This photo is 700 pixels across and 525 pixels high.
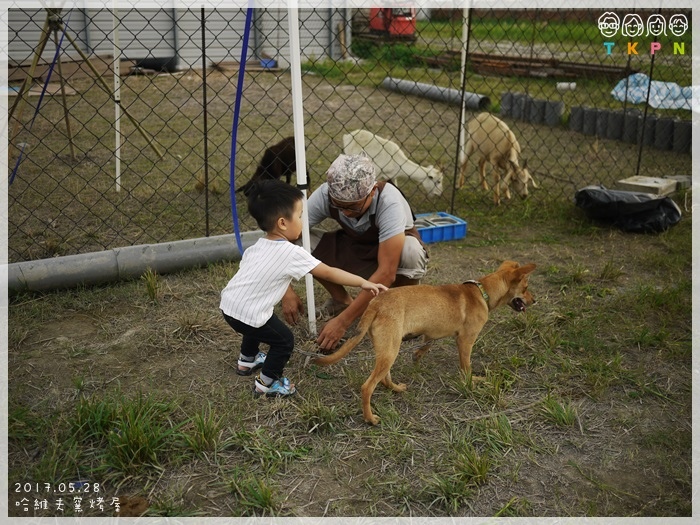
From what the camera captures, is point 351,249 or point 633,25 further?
point 633,25

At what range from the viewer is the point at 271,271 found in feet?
9.59

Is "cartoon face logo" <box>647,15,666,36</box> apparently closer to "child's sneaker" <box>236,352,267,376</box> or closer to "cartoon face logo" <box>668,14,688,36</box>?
"cartoon face logo" <box>668,14,688,36</box>

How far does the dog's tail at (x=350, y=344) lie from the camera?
2.84 metres

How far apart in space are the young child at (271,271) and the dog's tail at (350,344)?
121mm

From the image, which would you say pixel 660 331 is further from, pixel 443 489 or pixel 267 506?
pixel 267 506

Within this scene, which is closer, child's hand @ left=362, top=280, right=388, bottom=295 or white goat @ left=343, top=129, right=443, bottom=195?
child's hand @ left=362, top=280, right=388, bottom=295

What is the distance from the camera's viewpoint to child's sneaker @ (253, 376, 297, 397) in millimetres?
3045

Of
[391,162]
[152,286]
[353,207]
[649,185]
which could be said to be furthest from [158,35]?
[353,207]

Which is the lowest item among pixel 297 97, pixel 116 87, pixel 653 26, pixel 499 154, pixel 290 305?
pixel 290 305

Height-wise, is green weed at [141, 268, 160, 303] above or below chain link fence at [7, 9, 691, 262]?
below

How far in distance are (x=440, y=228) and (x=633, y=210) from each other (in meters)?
1.54

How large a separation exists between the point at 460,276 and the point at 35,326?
2.58 meters

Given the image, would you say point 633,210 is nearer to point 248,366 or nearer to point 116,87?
point 248,366

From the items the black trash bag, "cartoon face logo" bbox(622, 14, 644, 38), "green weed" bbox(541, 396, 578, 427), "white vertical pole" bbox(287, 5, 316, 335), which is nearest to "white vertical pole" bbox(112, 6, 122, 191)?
"white vertical pole" bbox(287, 5, 316, 335)
